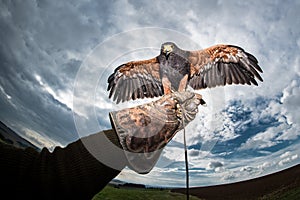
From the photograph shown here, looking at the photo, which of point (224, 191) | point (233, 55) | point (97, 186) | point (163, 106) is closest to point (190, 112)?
point (163, 106)

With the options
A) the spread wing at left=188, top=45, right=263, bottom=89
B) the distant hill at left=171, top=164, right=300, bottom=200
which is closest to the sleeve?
the spread wing at left=188, top=45, right=263, bottom=89

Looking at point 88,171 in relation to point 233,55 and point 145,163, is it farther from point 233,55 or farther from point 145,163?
point 233,55

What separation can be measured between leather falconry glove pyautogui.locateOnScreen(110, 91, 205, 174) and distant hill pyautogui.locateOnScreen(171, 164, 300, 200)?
144 inches

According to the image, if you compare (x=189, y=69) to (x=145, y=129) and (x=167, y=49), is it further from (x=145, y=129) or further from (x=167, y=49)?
(x=145, y=129)

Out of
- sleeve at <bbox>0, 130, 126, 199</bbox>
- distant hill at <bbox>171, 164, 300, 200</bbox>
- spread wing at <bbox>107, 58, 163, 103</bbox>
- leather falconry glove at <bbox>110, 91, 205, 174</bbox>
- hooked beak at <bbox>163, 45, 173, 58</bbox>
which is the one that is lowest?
sleeve at <bbox>0, 130, 126, 199</bbox>

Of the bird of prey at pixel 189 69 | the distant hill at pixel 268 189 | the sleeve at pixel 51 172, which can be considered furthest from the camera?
the distant hill at pixel 268 189

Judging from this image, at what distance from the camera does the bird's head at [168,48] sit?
49.1 inches

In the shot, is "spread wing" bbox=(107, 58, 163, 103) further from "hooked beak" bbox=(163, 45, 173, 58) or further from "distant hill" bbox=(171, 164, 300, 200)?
"distant hill" bbox=(171, 164, 300, 200)

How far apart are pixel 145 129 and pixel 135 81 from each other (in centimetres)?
106

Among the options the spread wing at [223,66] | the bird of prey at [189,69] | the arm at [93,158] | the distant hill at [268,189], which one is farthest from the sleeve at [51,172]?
the distant hill at [268,189]

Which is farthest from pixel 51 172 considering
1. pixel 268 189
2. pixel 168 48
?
pixel 268 189

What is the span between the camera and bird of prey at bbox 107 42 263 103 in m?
1.21

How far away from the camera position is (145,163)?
368mm

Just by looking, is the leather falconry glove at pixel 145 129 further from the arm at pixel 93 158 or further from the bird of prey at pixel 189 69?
the bird of prey at pixel 189 69
